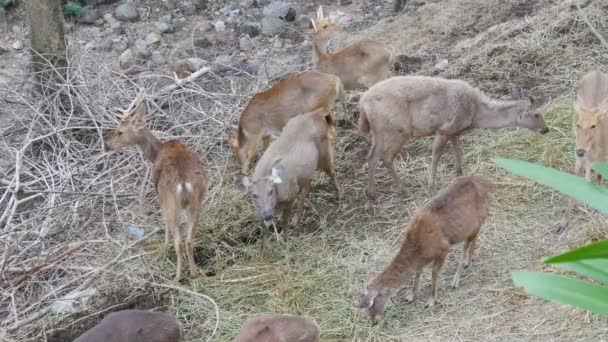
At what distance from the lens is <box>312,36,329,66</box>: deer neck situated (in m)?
8.91

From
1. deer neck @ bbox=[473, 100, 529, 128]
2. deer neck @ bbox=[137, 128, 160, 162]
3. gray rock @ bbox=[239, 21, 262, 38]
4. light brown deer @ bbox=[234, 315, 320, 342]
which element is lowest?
gray rock @ bbox=[239, 21, 262, 38]

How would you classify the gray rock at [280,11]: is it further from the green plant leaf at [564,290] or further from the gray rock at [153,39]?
the green plant leaf at [564,290]

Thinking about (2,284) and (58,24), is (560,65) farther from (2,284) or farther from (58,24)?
(2,284)

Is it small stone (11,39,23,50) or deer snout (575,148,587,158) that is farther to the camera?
small stone (11,39,23,50)

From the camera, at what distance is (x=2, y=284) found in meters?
6.50

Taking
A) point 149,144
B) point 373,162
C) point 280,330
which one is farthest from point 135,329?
point 373,162

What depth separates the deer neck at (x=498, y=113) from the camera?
7.14 m

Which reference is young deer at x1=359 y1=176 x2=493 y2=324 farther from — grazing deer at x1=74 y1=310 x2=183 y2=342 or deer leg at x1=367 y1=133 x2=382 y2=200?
deer leg at x1=367 y1=133 x2=382 y2=200

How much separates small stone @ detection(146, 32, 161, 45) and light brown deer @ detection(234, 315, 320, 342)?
688cm

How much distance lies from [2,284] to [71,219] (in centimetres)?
96

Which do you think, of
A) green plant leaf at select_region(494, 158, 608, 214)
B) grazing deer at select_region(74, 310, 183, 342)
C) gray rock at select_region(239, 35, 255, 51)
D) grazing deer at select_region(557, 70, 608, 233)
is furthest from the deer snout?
gray rock at select_region(239, 35, 255, 51)

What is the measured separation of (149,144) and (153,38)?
456cm

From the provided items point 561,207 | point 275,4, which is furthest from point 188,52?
point 561,207

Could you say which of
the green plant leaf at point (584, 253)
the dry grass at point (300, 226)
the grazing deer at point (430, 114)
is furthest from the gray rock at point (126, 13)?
the green plant leaf at point (584, 253)
